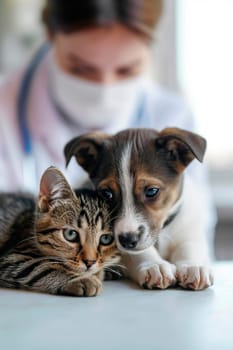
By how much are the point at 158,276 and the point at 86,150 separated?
186mm

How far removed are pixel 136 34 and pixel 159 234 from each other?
738 mm

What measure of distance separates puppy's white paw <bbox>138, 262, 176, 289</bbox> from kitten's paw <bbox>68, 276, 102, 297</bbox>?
0.19 feet

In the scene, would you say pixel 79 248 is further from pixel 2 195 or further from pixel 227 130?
pixel 227 130

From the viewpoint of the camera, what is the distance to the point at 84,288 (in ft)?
2.39

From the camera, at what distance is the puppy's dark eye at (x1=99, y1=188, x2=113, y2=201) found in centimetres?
76

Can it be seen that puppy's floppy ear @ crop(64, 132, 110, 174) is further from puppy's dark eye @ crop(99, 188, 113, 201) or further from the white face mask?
the white face mask

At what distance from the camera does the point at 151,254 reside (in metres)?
0.79

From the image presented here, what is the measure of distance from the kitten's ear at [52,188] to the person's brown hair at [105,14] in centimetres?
72

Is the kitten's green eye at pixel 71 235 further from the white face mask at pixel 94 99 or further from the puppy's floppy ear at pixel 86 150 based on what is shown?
the white face mask at pixel 94 99

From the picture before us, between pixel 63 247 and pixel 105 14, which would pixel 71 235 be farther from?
pixel 105 14

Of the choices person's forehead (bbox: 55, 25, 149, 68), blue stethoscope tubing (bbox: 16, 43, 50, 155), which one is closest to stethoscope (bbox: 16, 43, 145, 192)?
blue stethoscope tubing (bbox: 16, 43, 50, 155)

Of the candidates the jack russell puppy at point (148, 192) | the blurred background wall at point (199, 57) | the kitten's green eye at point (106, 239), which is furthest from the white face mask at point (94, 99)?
the kitten's green eye at point (106, 239)

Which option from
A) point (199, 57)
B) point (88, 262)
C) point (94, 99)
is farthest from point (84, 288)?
point (199, 57)

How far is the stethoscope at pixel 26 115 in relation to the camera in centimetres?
140
